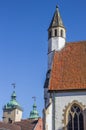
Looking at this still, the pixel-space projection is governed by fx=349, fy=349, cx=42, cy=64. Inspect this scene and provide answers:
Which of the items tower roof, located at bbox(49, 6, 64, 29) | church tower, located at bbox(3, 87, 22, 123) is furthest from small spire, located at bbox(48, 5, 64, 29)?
church tower, located at bbox(3, 87, 22, 123)

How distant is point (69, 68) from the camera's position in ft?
114

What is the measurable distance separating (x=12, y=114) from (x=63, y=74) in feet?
228

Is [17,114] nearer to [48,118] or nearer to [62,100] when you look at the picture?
[62,100]

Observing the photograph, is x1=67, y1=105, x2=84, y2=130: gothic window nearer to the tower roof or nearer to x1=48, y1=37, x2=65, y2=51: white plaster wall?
x1=48, y1=37, x2=65, y2=51: white plaster wall

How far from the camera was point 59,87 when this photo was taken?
33.0m

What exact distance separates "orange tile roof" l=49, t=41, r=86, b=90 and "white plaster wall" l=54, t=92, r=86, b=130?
64 centimetres

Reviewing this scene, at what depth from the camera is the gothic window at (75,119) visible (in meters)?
31.3

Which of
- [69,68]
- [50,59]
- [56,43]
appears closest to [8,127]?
[50,59]

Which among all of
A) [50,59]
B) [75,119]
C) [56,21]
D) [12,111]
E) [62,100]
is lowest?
[12,111]

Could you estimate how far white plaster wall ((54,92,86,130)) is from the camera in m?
31.8

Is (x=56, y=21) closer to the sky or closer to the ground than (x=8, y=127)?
closer to the sky

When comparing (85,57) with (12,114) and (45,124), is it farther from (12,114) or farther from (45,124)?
(12,114)

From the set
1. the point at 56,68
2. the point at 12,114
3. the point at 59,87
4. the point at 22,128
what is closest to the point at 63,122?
the point at 59,87

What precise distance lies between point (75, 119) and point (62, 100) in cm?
215
